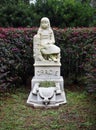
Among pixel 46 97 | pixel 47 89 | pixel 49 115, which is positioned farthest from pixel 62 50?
pixel 49 115

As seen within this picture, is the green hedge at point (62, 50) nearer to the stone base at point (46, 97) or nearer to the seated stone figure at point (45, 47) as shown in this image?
the seated stone figure at point (45, 47)

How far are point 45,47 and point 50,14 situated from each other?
4505 mm

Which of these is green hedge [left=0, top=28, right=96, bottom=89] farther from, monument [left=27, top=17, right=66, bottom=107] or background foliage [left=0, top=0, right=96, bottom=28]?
background foliage [left=0, top=0, right=96, bottom=28]

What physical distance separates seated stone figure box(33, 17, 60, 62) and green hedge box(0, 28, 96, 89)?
2.71ft

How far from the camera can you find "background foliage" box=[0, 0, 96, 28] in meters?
11.4

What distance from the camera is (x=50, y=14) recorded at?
1164 centimetres

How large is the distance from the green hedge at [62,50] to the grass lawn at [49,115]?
1.21 m

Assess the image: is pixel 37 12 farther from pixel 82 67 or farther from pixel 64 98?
pixel 64 98

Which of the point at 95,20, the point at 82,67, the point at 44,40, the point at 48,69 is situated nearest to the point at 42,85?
the point at 48,69

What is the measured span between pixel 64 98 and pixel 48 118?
1068mm

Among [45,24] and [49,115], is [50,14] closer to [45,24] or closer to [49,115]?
[45,24]

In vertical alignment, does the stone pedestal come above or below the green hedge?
below

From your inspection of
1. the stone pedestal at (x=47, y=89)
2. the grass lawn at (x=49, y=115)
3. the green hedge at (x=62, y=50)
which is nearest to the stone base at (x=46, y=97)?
the stone pedestal at (x=47, y=89)

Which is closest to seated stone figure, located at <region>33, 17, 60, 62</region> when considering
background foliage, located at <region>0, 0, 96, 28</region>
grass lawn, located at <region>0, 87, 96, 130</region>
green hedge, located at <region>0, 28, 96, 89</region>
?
green hedge, located at <region>0, 28, 96, 89</region>
